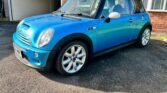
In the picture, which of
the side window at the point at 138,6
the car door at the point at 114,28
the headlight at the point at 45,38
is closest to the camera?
the headlight at the point at 45,38

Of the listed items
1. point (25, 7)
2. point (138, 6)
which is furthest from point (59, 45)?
point (25, 7)

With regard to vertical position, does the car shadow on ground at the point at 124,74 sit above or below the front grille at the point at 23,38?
below

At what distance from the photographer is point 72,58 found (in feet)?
12.2

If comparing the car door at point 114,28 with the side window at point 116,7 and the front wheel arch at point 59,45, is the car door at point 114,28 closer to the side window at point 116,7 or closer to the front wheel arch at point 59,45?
the side window at point 116,7

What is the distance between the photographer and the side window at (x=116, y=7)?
4145 millimetres

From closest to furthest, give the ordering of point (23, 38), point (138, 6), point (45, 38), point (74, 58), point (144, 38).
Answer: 1. point (45, 38)
2. point (23, 38)
3. point (74, 58)
4. point (138, 6)
5. point (144, 38)

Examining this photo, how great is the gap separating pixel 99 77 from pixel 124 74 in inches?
22.5

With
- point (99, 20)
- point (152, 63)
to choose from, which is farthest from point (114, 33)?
point (152, 63)

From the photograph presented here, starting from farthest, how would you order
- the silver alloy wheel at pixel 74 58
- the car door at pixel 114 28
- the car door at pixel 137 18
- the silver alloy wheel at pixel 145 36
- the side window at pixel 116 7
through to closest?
the silver alloy wheel at pixel 145 36
the car door at pixel 137 18
the side window at pixel 116 7
the car door at pixel 114 28
the silver alloy wheel at pixel 74 58

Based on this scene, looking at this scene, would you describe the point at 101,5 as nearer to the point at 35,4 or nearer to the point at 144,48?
the point at 144,48

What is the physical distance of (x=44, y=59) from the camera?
10.8ft

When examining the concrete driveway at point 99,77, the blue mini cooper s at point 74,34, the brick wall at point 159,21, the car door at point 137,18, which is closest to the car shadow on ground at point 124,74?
the concrete driveway at point 99,77

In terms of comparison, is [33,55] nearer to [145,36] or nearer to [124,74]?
[124,74]

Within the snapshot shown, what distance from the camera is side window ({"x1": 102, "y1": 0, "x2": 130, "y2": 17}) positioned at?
414cm
